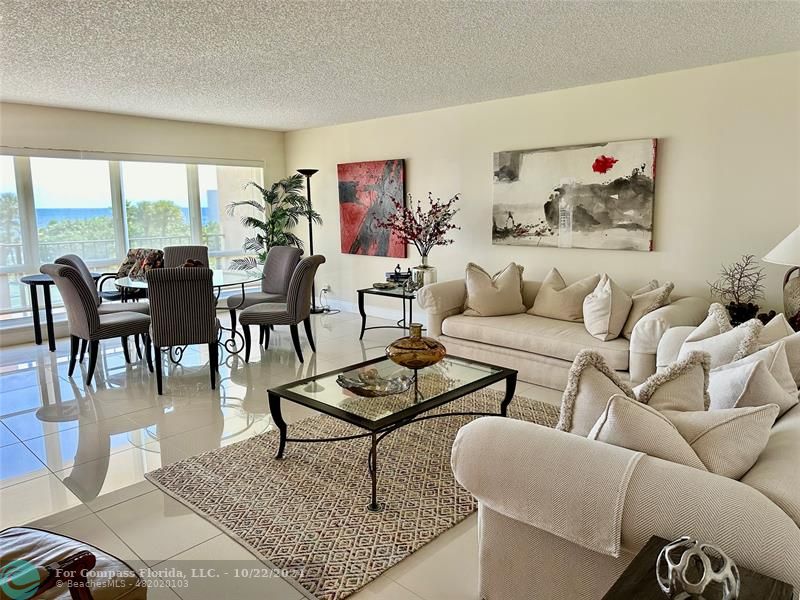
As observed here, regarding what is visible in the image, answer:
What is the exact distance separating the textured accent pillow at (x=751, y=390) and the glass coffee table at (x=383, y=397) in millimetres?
1294

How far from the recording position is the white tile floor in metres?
2.21

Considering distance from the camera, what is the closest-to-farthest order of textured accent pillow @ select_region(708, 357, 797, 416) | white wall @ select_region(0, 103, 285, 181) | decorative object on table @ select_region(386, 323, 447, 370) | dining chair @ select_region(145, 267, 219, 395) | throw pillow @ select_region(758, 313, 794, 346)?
textured accent pillow @ select_region(708, 357, 797, 416)
throw pillow @ select_region(758, 313, 794, 346)
decorative object on table @ select_region(386, 323, 447, 370)
dining chair @ select_region(145, 267, 219, 395)
white wall @ select_region(0, 103, 285, 181)

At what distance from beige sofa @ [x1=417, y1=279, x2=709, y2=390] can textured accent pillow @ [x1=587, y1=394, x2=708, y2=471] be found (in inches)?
84.6

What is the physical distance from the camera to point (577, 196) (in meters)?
4.89

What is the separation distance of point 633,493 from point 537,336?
2.82 m

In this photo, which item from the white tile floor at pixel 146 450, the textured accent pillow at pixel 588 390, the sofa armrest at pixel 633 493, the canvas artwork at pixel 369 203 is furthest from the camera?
the canvas artwork at pixel 369 203

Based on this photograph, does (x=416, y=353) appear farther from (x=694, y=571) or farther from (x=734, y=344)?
(x=694, y=571)

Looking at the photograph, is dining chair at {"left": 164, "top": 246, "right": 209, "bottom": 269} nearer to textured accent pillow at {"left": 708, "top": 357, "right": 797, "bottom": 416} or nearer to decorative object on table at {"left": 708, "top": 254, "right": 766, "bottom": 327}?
decorative object on table at {"left": 708, "top": 254, "right": 766, "bottom": 327}

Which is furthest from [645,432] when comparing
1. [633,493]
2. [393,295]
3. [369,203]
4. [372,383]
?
[369,203]

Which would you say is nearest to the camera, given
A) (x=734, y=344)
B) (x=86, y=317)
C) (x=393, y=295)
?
(x=734, y=344)

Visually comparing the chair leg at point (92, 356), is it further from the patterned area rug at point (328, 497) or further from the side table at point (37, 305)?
the patterned area rug at point (328, 497)

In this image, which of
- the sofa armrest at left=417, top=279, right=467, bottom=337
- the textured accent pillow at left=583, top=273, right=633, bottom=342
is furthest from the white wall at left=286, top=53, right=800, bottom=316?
the sofa armrest at left=417, top=279, right=467, bottom=337

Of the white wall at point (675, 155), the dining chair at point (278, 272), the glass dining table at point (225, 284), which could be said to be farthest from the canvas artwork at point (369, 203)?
the glass dining table at point (225, 284)

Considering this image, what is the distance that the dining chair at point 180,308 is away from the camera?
4.10 meters
